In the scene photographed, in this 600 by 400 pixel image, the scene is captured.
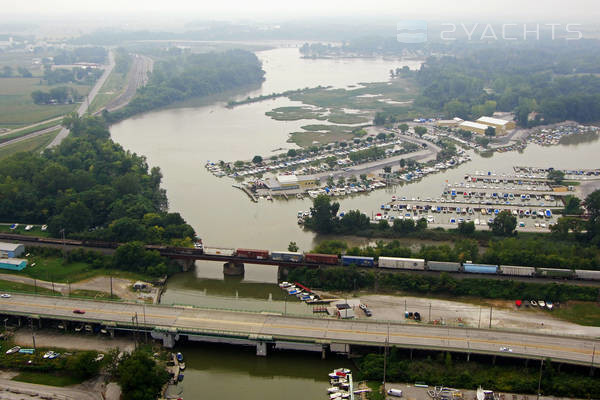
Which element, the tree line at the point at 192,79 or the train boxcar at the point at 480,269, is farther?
the tree line at the point at 192,79

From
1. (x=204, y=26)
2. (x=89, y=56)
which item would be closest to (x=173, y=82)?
(x=89, y=56)

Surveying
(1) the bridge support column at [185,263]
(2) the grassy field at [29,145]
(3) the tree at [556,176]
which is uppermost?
(2) the grassy field at [29,145]

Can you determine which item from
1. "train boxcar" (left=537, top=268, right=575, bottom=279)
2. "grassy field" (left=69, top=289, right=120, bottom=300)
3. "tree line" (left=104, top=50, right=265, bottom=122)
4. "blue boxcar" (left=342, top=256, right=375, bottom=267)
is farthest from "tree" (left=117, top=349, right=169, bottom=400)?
"tree line" (left=104, top=50, right=265, bottom=122)

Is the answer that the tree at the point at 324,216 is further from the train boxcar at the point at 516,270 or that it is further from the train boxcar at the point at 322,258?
the train boxcar at the point at 516,270

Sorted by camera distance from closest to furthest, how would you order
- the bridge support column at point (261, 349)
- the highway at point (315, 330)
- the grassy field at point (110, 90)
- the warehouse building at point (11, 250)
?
the highway at point (315, 330)
the bridge support column at point (261, 349)
the warehouse building at point (11, 250)
the grassy field at point (110, 90)

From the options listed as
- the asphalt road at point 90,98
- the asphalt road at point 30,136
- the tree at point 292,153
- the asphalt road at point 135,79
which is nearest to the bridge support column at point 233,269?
the tree at point 292,153

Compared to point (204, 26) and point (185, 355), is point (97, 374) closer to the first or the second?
point (185, 355)

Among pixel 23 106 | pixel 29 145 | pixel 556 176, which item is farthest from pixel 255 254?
pixel 23 106
